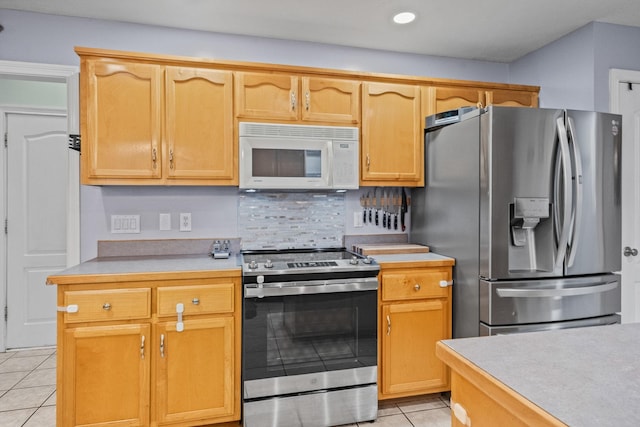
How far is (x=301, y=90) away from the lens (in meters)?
2.55

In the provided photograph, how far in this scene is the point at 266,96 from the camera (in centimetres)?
249

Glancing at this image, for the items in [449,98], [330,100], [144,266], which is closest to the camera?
[144,266]

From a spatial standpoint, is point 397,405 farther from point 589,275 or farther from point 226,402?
point 589,275

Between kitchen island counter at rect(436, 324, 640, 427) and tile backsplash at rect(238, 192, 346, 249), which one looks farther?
tile backsplash at rect(238, 192, 346, 249)

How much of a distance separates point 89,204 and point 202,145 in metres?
0.92

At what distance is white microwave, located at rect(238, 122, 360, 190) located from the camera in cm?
241

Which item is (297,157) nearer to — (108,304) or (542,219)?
(108,304)

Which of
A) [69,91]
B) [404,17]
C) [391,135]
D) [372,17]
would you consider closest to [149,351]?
[69,91]

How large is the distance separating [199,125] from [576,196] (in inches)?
90.5

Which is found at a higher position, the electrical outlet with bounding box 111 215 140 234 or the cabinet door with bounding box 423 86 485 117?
the cabinet door with bounding box 423 86 485 117

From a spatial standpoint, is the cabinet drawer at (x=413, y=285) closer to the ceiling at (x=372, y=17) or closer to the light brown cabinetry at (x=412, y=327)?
the light brown cabinetry at (x=412, y=327)

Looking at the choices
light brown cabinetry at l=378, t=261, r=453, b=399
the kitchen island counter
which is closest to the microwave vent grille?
light brown cabinetry at l=378, t=261, r=453, b=399

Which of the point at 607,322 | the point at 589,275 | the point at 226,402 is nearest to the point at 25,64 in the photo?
the point at 226,402

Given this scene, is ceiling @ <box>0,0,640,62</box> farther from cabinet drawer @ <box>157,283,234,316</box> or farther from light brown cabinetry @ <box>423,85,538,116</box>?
cabinet drawer @ <box>157,283,234,316</box>
